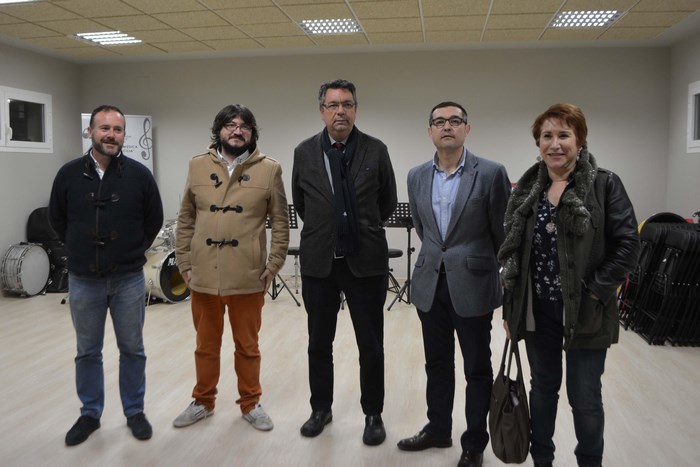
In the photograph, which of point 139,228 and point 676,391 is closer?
point 139,228

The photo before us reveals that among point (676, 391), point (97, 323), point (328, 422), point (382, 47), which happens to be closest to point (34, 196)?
point (382, 47)

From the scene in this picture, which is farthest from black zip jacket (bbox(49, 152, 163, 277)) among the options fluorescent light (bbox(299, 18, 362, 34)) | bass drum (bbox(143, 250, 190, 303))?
fluorescent light (bbox(299, 18, 362, 34))

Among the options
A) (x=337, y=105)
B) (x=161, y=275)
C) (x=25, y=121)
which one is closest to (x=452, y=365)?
(x=337, y=105)

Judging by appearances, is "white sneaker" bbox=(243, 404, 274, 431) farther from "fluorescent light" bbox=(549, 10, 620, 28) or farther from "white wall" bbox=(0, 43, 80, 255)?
"white wall" bbox=(0, 43, 80, 255)

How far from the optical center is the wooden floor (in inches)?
104

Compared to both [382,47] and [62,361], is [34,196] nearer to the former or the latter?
[62,361]

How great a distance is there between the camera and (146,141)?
7.85 meters

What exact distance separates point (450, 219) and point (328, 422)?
4.39 ft

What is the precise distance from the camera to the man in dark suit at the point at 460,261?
7.72 feet

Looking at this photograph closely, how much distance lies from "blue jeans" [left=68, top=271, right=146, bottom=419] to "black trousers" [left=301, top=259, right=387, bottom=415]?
87cm

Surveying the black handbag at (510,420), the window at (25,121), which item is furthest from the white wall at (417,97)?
the black handbag at (510,420)

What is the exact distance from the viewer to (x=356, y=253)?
2.62m

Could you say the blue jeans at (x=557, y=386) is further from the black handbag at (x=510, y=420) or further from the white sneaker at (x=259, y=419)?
the white sneaker at (x=259, y=419)

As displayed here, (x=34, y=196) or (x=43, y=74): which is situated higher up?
(x=43, y=74)
